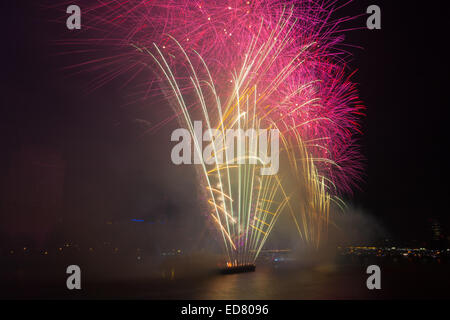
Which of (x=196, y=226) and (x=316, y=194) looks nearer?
(x=316, y=194)

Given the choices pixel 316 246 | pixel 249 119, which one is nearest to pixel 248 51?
pixel 249 119

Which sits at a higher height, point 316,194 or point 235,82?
point 235,82

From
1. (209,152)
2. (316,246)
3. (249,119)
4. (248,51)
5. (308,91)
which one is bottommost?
(316,246)
